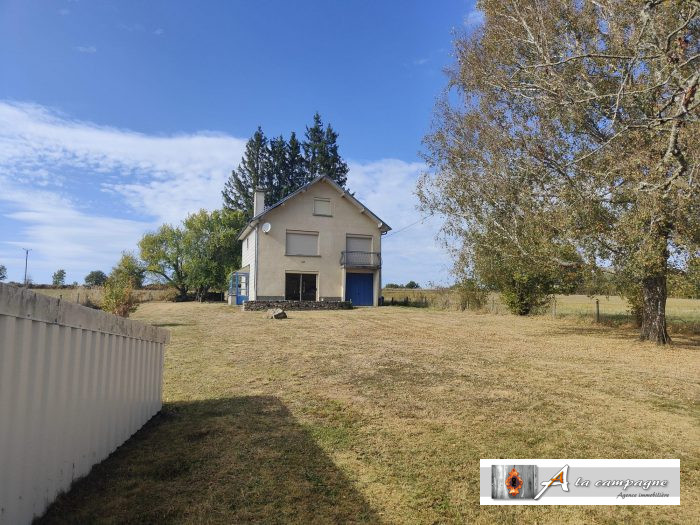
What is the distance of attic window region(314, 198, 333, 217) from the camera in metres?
29.7

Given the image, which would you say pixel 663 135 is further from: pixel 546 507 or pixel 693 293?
pixel 546 507

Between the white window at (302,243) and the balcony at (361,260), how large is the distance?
74.8 inches

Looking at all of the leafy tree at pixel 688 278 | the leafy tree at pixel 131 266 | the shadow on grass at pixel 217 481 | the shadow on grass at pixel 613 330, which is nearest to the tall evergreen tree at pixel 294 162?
the leafy tree at pixel 131 266

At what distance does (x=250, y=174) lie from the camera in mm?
54938

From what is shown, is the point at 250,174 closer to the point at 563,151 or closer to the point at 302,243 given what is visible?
the point at 302,243

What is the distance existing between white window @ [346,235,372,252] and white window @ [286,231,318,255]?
2222mm

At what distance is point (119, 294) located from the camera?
16.3m

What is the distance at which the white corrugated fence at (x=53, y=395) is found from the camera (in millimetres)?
2518

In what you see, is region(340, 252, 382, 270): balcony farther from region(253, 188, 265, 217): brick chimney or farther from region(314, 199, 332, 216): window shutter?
region(253, 188, 265, 217): brick chimney

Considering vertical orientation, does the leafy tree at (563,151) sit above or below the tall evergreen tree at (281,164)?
below

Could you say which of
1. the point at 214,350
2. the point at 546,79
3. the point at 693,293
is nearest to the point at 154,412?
the point at 214,350

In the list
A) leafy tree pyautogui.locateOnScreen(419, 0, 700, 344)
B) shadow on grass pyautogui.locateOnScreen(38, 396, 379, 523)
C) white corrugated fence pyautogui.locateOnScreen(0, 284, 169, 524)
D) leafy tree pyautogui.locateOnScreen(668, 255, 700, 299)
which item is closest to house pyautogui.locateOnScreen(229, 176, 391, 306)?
leafy tree pyautogui.locateOnScreen(419, 0, 700, 344)

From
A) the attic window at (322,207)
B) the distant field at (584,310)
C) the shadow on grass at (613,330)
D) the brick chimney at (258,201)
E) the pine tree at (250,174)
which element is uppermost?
the pine tree at (250,174)
